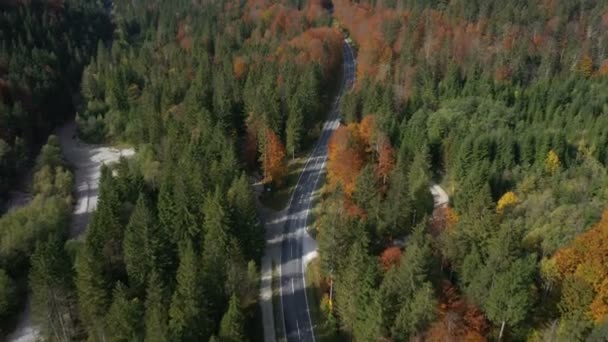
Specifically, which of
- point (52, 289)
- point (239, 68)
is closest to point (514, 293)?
point (52, 289)

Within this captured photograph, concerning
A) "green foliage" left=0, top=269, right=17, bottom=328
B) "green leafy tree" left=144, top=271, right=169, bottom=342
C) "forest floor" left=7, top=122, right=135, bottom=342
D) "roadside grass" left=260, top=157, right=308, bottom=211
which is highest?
"green leafy tree" left=144, top=271, right=169, bottom=342

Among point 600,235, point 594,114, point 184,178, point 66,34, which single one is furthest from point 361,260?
point 66,34

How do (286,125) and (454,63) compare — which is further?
(454,63)

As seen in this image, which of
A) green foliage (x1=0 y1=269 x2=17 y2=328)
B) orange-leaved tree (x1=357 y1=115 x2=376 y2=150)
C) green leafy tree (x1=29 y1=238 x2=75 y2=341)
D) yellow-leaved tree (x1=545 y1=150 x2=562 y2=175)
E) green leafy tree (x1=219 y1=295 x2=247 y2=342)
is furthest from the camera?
orange-leaved tree (x1=357 y1=115 x2=376 y2=150)

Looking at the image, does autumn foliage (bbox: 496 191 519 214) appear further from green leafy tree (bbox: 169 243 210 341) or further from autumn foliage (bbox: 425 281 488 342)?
green leafy tree (bbox: 169 243 210 341)

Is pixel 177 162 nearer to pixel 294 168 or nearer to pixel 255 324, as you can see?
pixel 294 168

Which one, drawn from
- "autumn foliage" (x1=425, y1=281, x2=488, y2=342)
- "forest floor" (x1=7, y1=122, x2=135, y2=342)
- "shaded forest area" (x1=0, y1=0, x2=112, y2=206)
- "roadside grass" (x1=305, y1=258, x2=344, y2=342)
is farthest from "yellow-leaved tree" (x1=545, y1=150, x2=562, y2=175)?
"shaded forest area" (x1=0, y1=0, x2=112, y2=206)

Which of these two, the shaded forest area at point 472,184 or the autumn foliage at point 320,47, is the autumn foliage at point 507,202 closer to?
the shaded forest area at point 472,184

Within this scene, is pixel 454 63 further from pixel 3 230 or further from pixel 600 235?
pixel 3 230
